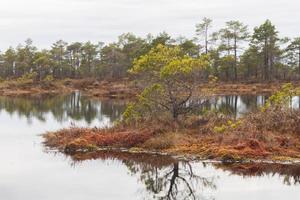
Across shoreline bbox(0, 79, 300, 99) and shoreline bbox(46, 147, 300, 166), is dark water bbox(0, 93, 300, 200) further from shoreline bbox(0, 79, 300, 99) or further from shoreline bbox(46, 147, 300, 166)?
shoreline bbox(0, 79, 300, 99)

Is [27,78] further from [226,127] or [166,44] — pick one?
[226,127]

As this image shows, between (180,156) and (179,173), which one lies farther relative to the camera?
(180,156)

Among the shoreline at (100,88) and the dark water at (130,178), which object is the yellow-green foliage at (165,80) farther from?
the shoreline at (100,88)

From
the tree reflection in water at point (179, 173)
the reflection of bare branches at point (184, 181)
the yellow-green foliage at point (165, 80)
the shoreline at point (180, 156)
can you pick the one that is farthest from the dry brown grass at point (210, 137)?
the reflection of bare branches at point (184, 181)

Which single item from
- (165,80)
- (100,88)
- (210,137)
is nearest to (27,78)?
(100,88)

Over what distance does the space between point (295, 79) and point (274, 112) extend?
6152 centimetres

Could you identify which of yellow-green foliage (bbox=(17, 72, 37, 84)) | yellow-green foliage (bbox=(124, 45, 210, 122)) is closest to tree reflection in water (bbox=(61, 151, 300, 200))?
yellow-green foliage (bbox=(124, 45, 210, 122))

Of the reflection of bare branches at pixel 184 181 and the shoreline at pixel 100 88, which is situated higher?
the shoreline at pixel 100 88

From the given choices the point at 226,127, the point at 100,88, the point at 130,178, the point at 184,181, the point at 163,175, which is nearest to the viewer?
the point at 184,181

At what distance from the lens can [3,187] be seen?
60.8ft

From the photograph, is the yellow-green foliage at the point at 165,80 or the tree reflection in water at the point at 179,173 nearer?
the tree reflection in water at the point at 179,173

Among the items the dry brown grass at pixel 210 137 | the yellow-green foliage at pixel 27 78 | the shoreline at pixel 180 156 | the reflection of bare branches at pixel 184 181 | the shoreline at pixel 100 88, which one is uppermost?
the yellow-green foliage at pixel 27 78

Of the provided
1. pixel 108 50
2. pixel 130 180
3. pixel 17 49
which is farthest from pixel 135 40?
pixel 130 180

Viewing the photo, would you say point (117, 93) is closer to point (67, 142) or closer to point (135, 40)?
point (135, 40)
